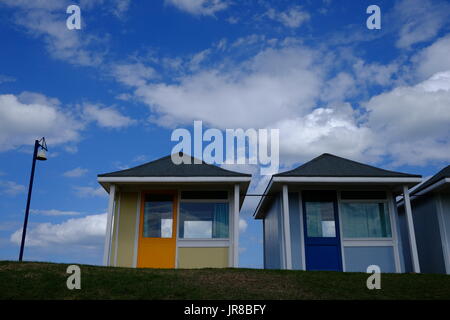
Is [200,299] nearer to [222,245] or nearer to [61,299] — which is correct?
[61,299]

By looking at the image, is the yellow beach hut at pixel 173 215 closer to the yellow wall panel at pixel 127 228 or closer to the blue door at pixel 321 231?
the yellow wall panel at pixel 127 228

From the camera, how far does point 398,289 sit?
9781 mm

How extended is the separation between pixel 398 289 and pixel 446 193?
693cm

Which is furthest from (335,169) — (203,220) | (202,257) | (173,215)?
(173,215)

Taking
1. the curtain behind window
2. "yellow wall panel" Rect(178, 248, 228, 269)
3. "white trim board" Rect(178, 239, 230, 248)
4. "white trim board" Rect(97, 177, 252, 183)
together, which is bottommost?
"yellow wall panel" Rect(178, 248, 228, 269)

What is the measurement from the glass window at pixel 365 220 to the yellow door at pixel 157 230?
579cm

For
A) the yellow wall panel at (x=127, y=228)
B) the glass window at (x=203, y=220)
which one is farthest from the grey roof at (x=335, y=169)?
the yellow wall panel at (x=127, y=228)

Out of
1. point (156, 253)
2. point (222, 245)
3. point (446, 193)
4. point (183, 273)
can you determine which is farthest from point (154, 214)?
point (446, 193)

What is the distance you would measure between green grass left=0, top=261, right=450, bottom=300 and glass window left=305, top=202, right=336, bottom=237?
132 inches

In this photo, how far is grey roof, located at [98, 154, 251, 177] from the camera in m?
13.9

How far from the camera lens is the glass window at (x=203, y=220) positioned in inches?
564

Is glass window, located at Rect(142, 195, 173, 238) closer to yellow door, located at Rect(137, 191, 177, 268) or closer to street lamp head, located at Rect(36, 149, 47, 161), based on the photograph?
yellow door, located at Rect(137, 191, 177, 268)

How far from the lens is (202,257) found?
1410 cm

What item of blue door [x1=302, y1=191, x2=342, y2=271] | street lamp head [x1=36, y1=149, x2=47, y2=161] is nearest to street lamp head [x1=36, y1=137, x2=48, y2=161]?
street lamp head [x1=36, y1=149, x2=47, y2=161]
